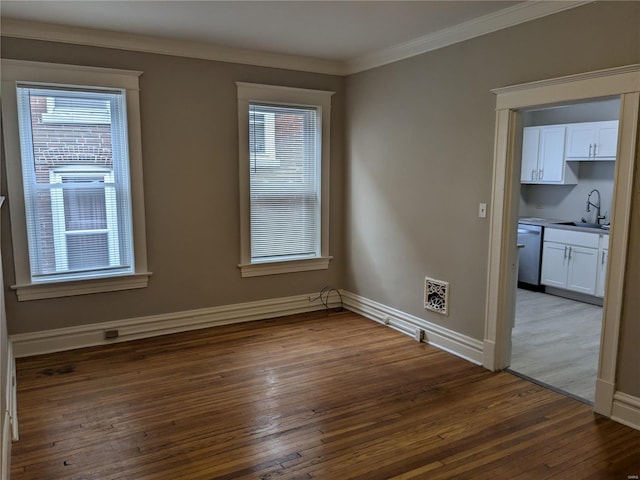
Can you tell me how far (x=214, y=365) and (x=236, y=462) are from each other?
135 centimetres

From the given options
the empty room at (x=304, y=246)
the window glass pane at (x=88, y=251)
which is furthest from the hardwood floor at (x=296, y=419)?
the window glass pane at (x=88, y=251)

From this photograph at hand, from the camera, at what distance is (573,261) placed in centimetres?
578

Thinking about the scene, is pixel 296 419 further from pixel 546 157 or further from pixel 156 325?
pixel 546 157

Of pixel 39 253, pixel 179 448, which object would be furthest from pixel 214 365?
pixel 39 253

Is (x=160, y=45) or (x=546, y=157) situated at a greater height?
(x=160, y=45)

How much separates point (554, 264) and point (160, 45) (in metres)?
5.10

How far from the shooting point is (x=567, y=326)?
4871 millimetres

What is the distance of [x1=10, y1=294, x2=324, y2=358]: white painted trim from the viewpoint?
3.98m

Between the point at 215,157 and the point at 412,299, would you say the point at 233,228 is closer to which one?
the point at 215,157

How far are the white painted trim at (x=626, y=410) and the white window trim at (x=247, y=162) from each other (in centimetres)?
305

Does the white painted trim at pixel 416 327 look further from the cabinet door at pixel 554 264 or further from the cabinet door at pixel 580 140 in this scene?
the cabinet door at pixel 580 140

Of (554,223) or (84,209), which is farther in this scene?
(554,223)

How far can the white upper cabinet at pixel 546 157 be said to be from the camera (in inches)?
244

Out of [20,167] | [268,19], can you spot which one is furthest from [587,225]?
[20,167]
